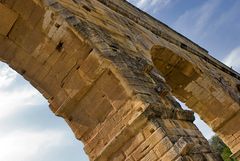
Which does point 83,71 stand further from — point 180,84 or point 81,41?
point 180,84

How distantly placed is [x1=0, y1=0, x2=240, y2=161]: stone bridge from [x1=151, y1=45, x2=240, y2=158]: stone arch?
93.9 inches

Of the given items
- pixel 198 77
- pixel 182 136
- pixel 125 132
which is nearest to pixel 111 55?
pixel 125 132

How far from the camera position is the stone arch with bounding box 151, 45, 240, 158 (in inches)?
335

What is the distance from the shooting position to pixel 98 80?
4.70 m

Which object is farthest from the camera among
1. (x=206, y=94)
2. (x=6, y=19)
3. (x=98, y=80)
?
(x=206, y=94)

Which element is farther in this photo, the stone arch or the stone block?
the stone arch

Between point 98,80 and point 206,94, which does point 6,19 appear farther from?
point 206,94

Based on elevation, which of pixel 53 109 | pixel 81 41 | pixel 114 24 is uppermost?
pixel 114 24

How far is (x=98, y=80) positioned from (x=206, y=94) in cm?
477

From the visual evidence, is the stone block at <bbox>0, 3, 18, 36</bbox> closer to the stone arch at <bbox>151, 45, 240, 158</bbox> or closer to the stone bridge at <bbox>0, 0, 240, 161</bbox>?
the stone bridge at <bbox>0, 0, 240, 161</bbox>

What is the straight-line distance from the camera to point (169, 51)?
816cm

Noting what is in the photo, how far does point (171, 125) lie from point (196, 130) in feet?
2.06

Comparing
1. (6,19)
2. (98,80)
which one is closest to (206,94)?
(98,80)

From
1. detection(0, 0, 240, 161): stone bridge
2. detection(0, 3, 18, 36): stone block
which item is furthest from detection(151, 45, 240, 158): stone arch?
detection(0, 3, 18, 36): stone block
